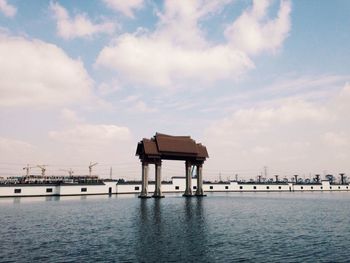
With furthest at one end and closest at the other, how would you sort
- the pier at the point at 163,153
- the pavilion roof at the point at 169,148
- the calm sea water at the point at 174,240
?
1. the pier at the point at 163,153
2. the pavilion roof at the point at 169,148
3. the calm sea water at the point at 174,240

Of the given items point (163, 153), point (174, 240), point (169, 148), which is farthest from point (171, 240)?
point (169, 148)

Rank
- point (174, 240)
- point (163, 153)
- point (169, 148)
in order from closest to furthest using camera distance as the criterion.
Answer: point (174, 240) < point (163, 153) < point (169, 148)

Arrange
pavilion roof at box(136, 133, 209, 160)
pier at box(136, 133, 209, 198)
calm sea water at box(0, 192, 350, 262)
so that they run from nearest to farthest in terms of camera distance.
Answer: calm sea water at box(0, 192, 350, 262) < pavilion roof at box(136, 133, 209, 160) < pier at box(136, 133, 209, 198)

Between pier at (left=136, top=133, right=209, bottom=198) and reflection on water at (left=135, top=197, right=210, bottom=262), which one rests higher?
pier at (left=136, top=133, right=209, bottom=198)

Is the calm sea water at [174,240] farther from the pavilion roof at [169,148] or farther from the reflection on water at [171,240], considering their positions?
the pavilion roof at [169,148]

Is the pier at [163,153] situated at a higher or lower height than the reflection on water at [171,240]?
higher

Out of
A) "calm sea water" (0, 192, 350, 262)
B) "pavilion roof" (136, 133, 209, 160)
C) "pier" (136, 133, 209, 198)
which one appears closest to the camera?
"calm sea water" (0, 192, 350, 262)

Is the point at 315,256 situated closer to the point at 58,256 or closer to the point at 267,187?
the point at 58,256

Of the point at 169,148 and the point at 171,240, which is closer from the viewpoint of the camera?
the point at 171,240

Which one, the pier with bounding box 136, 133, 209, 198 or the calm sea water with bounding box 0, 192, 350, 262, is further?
the pier with bounding box 136, 133, 209, 198

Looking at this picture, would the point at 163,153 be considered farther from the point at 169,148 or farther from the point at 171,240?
the point at 171,240

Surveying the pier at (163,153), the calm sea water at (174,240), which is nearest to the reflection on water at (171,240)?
the calm sea water at (174,240)

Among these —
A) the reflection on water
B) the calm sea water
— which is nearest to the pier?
the calm sea water

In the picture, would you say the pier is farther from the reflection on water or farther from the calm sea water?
the reflection on water
